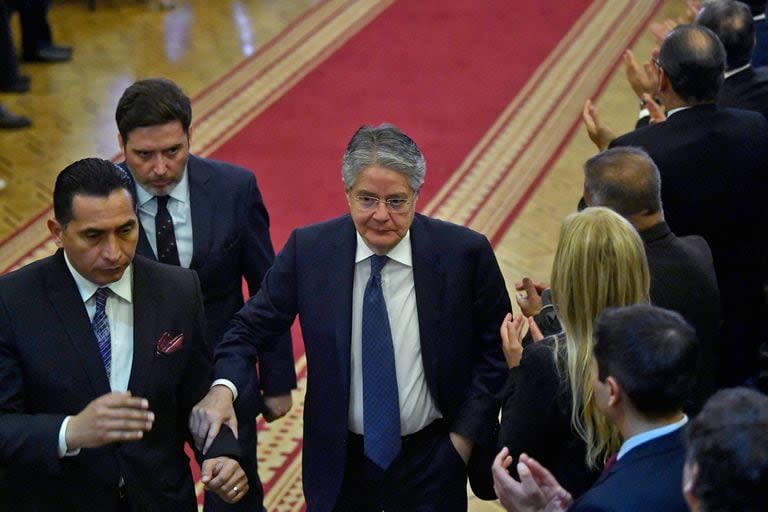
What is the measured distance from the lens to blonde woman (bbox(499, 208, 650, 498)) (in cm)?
290

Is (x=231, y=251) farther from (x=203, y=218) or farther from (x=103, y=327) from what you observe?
(x=103, y=327)

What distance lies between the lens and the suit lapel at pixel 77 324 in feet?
9.83

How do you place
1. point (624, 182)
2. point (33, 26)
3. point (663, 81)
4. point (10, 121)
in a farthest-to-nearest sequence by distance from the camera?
1. point (33, 26)
2. point (10, 121)
3. point (663, 81)
4. point (624, 182)

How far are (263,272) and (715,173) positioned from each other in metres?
1.64

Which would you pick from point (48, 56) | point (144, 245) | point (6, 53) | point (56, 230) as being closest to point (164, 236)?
point (144, 245)

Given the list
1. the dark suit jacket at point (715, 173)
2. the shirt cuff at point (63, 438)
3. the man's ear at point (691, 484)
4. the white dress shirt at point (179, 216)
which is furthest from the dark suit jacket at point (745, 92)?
the shirt cuff at point (63, 438)

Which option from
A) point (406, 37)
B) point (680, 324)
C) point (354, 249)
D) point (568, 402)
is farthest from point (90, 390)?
point (406, 37)

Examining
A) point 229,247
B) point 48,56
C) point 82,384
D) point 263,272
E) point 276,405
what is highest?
point 82,384

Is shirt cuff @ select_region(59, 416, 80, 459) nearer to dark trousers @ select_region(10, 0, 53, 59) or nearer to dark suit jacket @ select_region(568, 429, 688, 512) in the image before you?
dark suit jacket @ select_region(568, 429, 688, 512)

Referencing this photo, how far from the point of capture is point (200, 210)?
3.94 meters

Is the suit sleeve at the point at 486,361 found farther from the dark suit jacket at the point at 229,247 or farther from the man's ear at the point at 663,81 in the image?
the man's ear at the point at 663,81

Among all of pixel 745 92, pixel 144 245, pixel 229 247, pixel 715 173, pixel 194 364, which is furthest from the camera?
pixel 745 92

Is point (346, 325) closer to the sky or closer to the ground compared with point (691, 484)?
closer to the ground

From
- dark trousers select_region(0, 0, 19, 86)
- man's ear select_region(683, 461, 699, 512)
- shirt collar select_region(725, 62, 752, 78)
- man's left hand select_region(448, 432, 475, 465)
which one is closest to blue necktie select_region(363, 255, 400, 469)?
man's left hand select_region(448, 432, 475, 465)
